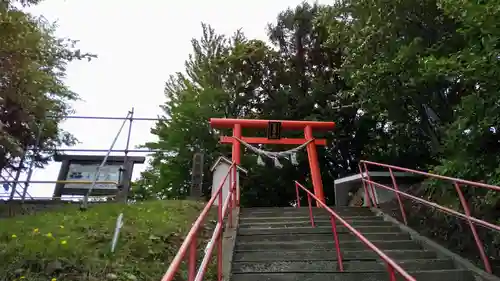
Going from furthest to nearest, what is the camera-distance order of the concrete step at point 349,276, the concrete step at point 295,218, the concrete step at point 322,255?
the concrete step at point 295,218
the concrete step at point 322,255
the concrete step at point 349,276

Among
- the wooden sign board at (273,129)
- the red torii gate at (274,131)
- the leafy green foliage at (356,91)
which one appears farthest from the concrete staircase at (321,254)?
the wooden sign board at (273,129)

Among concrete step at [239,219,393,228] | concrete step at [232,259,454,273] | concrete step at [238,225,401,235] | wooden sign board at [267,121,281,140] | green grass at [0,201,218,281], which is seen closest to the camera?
concrete step at [232,259,454,273]

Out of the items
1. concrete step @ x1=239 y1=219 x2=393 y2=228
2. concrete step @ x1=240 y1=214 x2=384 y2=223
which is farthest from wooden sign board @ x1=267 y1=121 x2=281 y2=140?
concrete step @ x1=239 y1=219 x2=393 y2=228

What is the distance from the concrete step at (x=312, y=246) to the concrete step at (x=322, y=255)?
184 mm

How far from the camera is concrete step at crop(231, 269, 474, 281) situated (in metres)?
3.72

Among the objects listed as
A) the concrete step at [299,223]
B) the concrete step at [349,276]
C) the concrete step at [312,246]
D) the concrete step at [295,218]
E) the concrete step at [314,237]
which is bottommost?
the concrete step at [349,276]

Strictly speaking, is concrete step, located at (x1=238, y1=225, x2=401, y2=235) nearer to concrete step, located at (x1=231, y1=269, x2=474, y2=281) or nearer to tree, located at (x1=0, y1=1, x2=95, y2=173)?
concrete step, located at (x1=231, y1=269, x2=474, y2=281)

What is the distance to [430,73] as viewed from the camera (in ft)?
16.3

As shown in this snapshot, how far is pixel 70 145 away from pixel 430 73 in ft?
32.0

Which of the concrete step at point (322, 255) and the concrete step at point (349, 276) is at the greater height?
the concrete step at point (322, 255)

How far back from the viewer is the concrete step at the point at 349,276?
3.72 metres

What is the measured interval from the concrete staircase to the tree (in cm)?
484

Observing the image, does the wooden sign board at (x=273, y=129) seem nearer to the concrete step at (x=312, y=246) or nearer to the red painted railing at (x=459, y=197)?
the red painted railing at (x=459, y=197)

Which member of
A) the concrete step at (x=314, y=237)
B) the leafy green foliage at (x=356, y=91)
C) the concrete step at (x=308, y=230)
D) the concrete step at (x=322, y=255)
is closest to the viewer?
the concrete step at (x=322, y=255)
